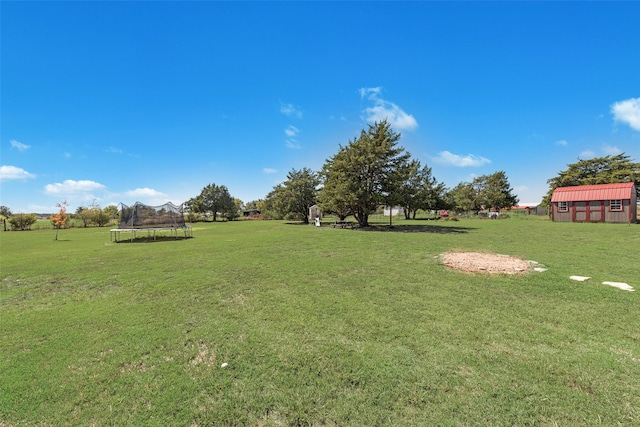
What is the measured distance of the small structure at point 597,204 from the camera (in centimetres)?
2413

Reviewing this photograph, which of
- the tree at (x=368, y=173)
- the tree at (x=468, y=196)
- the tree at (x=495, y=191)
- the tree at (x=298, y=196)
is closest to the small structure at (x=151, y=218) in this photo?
the tree at (x=368, y=173)

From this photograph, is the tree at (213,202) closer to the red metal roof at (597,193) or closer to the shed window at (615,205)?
the red metal roof at (597,193)

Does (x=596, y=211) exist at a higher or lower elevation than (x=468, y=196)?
lower

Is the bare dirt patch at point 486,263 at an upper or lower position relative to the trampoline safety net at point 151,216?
lower

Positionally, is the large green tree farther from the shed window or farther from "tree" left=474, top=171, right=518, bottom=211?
the shed window

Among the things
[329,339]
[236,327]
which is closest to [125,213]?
[236,327]

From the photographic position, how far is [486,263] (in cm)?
738

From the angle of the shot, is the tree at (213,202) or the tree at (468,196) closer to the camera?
the tree at (468,196)

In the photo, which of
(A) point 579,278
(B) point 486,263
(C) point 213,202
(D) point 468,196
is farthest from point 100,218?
(D) point 468,196

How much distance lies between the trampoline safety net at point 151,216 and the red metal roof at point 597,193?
119 ft

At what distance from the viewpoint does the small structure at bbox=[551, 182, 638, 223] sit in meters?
24.1

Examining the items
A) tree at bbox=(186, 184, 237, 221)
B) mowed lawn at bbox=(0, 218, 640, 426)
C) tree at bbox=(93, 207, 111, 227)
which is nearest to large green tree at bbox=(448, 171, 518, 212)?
tree at bbox=(186, 184, 237, 221)

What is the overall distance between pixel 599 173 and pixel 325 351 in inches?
2035

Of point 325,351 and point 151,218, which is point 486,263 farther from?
point 151,218
